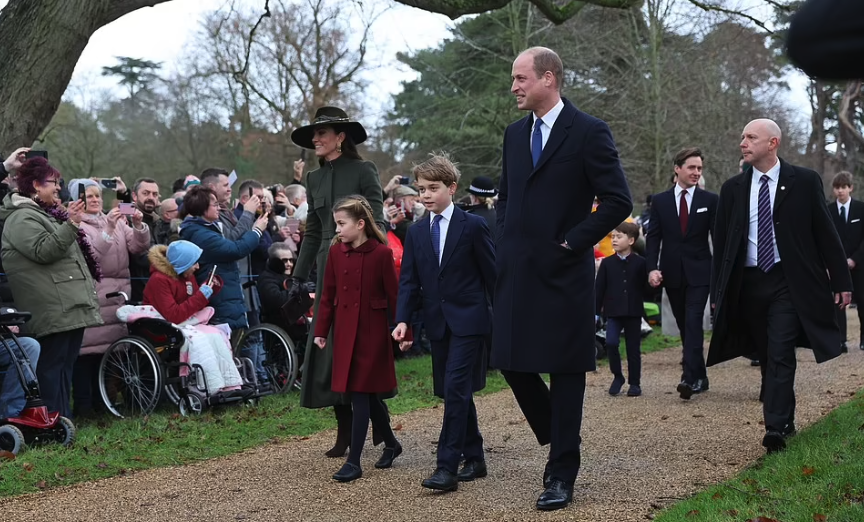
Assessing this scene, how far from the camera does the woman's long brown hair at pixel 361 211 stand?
21.7 ft

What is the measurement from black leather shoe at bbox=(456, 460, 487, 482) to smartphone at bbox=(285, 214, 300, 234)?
19.5 feet

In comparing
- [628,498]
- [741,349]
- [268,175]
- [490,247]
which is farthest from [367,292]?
[268,175]

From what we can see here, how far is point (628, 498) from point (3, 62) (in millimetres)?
6905

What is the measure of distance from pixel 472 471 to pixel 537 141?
205 centimetres

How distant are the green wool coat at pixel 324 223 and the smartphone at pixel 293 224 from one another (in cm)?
426

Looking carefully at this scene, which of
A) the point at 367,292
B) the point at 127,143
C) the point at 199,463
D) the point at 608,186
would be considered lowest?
the point at 199,463

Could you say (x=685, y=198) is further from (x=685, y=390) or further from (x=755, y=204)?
(x=755, y=204)

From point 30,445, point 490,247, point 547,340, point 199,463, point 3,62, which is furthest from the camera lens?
point 3,62

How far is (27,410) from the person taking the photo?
298 inches

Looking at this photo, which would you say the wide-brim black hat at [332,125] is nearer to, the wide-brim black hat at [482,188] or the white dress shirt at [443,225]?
the white dress shirt at [443,225]

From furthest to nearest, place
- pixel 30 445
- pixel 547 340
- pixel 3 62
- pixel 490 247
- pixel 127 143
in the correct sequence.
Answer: pixel 127 143 < pixel 3 62 < pixel 30 445 < pixel 490 247 < pixel 547 340

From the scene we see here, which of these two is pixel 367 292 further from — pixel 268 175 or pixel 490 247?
pixel 268 175

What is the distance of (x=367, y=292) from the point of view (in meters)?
6.64

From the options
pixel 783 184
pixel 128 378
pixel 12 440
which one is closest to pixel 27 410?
pixel 12 440
